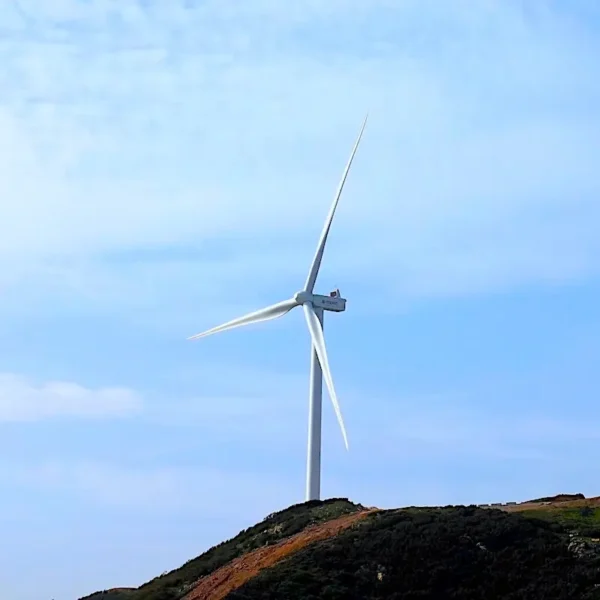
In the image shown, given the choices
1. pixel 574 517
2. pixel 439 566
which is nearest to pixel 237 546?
pixel 439 566

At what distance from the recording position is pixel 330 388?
218 ft

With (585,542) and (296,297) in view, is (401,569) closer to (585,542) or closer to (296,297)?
(585,542)

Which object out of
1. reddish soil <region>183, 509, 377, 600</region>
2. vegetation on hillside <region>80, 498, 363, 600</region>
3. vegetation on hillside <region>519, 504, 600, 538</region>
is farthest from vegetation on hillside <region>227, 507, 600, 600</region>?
vegetation on hillside <region>80, 498, 363, 600</region>

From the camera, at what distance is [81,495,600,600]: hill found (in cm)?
4953

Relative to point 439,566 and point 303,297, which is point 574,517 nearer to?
point 439,566

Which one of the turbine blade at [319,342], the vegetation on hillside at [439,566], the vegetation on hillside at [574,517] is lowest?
the vegetation on hillside at [439,566]

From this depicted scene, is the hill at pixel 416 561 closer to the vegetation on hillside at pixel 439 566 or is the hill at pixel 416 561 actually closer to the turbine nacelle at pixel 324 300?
the vegetation on hillside at pixel 439 566

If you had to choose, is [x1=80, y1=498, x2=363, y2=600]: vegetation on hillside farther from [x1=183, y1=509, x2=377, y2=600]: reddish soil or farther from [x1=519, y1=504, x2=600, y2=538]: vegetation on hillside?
[x1=519, y1=504, x2=600, y2=538]: vegetation on hillside

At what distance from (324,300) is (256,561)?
2079 centimetres

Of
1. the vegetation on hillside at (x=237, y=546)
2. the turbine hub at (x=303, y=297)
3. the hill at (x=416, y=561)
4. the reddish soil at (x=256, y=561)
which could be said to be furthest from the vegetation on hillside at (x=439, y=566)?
the turbine hub at (x=303, y=297)

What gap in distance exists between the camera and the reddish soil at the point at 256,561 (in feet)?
177

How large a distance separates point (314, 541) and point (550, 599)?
497 inches

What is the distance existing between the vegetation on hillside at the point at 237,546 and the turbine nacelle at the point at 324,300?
11.8 m

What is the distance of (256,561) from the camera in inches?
2251
